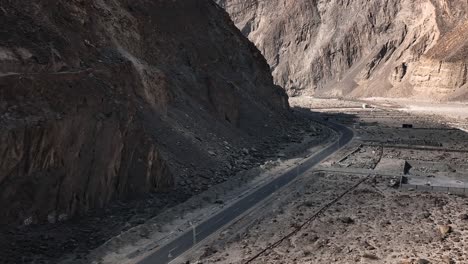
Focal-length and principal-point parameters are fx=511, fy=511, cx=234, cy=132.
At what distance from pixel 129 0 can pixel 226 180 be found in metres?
18.6

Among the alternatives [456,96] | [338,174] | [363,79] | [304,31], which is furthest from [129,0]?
[304,31]

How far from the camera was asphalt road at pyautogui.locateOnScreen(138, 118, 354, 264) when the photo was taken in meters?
21.3

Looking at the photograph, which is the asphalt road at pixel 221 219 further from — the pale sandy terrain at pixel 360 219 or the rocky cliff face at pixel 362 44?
the rocky cliff face at pixel 362 44

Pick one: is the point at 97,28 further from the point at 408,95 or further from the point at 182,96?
the point at 408,95

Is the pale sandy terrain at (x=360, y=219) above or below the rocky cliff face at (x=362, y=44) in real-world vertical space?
below

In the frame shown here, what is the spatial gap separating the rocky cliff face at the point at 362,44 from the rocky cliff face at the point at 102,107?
59.7m

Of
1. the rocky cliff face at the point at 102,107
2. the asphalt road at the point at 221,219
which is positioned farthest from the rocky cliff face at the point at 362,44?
the asphalt road at the point at 221,219

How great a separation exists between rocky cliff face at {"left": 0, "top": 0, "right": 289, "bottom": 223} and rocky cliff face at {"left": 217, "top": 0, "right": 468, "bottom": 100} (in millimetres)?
59681

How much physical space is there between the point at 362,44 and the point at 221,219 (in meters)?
105

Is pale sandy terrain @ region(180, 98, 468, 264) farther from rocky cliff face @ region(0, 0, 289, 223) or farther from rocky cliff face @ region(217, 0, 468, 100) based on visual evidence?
rocky cliff face @ region(217, 0, 468, 100)

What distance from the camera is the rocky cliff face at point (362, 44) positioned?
315 ft

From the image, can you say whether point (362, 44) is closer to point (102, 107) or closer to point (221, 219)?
point (221, 219)

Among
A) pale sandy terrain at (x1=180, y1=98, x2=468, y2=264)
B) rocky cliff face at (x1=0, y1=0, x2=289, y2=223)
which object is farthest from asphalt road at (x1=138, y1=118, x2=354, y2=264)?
rocky cliff face at (x1=0, y1=0, x2=289, y2=223)

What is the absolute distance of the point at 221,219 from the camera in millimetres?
25828
